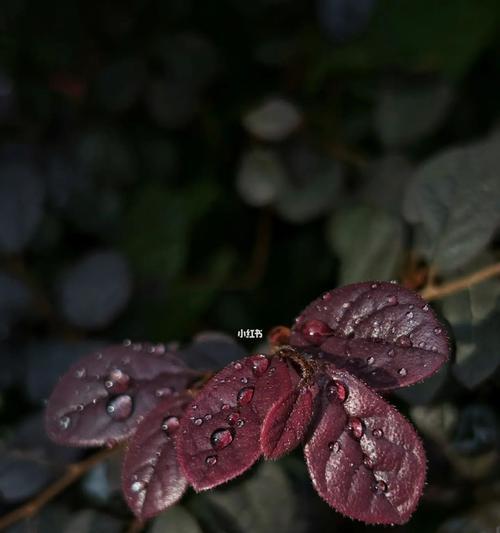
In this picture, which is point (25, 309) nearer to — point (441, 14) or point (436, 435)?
point (436, 435)

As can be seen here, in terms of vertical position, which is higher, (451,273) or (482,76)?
(451,273)

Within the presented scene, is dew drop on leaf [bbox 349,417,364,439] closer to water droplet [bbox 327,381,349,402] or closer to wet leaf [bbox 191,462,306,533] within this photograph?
water droplet [bbox 327,381,349,402]

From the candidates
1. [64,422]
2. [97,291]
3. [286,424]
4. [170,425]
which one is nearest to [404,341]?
[286,424]

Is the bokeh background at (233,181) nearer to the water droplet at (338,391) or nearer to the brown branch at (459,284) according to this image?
the brown branch at (459,284)

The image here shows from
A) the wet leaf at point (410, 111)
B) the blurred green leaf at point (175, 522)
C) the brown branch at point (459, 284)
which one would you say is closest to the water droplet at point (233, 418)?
the blurred green leaf at point (175, 522)

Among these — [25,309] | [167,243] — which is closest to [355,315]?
[25,309]
